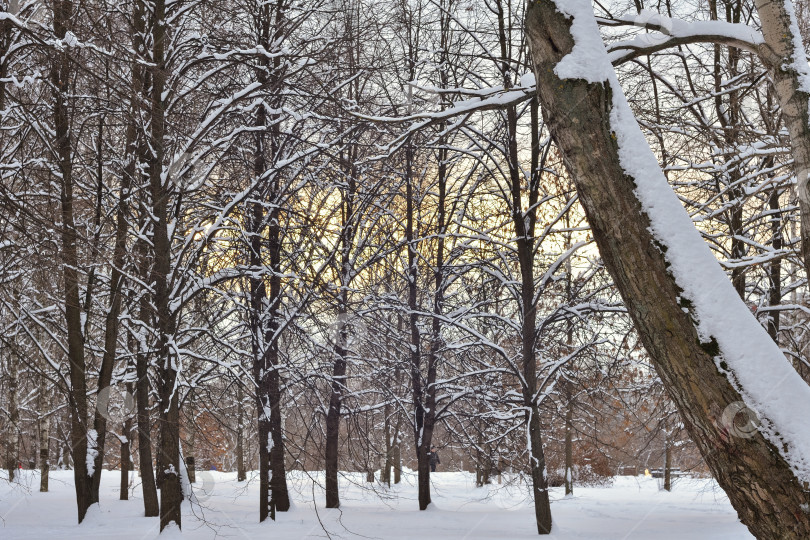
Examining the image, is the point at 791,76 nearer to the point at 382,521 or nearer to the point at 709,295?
the point at 709,295

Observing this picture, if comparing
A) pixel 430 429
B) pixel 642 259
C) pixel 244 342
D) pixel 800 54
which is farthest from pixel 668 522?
pixel 642 259

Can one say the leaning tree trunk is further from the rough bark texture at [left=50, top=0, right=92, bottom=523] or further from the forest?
the rough bark texture at [left=50, top=0, right=92, bottom=523]

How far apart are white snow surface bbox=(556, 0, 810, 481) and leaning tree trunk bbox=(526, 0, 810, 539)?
20 mm

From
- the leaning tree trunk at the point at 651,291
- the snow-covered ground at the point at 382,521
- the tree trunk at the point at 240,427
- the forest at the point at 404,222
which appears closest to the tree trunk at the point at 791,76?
the forest at the point at 404,222

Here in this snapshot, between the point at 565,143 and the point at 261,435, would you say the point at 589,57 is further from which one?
the point at 261,435

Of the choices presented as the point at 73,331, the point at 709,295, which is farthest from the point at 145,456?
the point at 709,295

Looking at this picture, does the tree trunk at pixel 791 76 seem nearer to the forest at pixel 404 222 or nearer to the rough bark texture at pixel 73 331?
the forest at pixel 404 222

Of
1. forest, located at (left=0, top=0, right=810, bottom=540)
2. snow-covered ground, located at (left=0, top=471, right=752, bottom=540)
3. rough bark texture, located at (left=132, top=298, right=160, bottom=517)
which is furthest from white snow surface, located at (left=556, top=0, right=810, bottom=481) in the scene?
rough bark texture, located at (left=132, top=298, right=160, bottom=517)

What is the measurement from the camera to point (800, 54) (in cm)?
403

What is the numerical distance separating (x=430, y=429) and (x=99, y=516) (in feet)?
20.3

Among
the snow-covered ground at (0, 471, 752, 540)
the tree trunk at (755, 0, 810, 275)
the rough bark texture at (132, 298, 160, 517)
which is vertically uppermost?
the tree trunk at (755, 0, 810, 275)

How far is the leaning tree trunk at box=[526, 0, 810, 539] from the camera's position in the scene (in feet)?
8.53

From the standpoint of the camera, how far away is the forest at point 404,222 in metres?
2.87

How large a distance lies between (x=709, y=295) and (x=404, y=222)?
43.6ft
